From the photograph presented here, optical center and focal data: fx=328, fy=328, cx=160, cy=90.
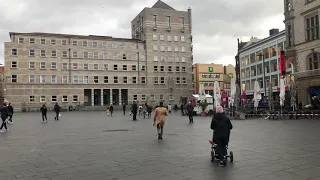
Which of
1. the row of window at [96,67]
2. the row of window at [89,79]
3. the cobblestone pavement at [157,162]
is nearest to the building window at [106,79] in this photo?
the row of window at [89,79]

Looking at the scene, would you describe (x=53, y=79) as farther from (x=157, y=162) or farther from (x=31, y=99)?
(x=157, y=162)

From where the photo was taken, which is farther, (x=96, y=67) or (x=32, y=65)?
(x=96, y=67)

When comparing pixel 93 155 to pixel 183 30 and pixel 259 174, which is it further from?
pixel 183 30

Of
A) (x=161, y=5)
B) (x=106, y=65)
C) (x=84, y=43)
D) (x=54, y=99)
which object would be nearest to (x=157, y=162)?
(x=54, y=99)

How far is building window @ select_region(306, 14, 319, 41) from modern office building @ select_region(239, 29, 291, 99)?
890 inches

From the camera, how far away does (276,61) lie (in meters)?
70.1

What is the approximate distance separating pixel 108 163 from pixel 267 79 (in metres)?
69.6

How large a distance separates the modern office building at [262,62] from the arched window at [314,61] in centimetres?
2209

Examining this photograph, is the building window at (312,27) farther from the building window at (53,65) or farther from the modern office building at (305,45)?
the building window at (53,65)

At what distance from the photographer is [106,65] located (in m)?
85.2

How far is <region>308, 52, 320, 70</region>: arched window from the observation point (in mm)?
39125

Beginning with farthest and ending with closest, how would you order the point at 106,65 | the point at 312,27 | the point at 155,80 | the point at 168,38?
the point at 168,38, the point at 155,80, the point at 106,65, the point at 312,27

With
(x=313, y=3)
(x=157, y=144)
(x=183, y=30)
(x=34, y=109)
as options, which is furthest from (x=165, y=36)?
(x=157, y=144)

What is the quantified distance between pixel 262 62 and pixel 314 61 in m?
36.1
